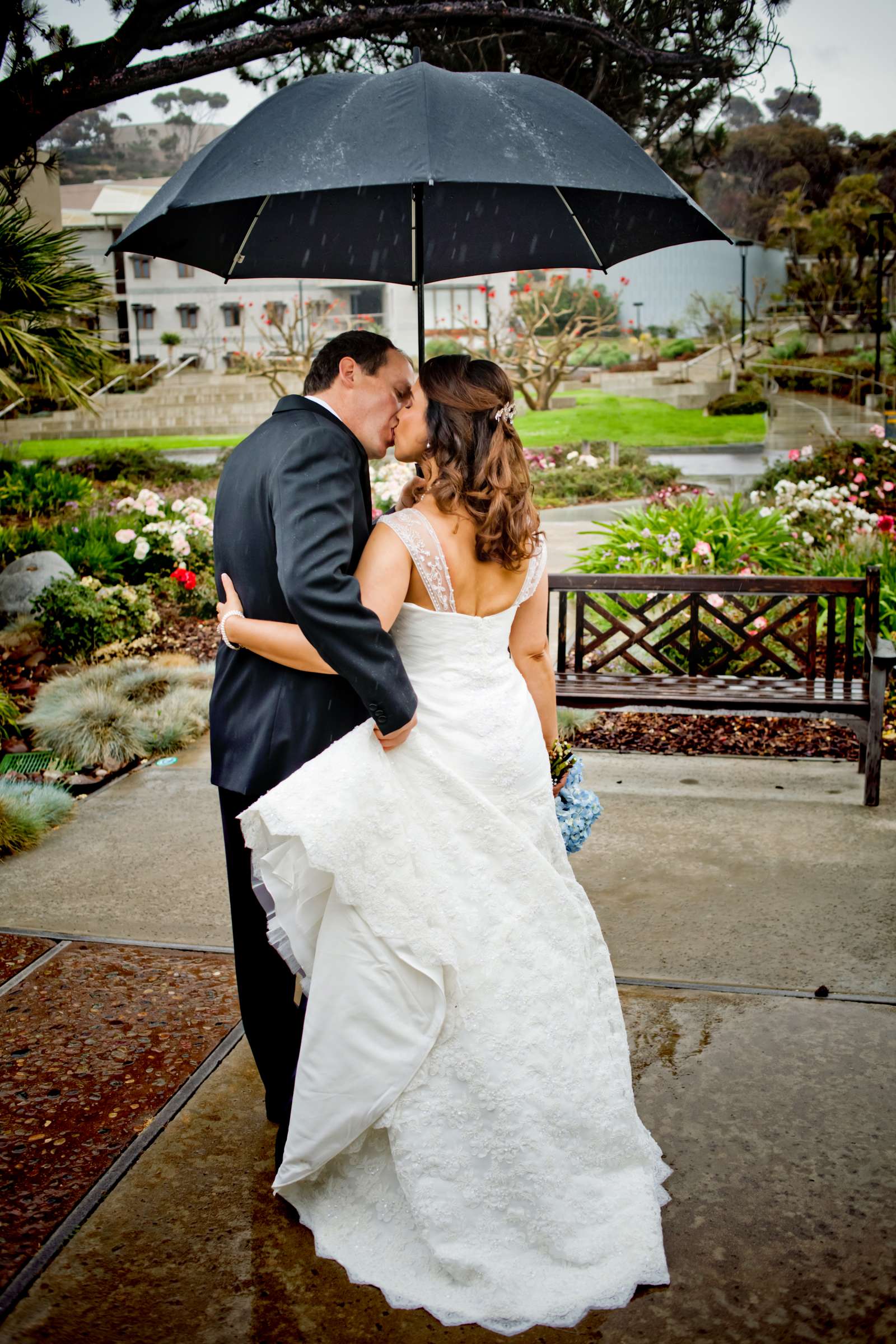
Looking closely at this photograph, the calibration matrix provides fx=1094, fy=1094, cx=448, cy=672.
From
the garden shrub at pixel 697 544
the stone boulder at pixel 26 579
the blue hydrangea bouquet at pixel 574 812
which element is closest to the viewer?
the blue hydrangea bouquet at pixel 574 812

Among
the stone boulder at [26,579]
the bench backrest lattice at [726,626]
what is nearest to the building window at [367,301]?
the stone boulder at [26,579]

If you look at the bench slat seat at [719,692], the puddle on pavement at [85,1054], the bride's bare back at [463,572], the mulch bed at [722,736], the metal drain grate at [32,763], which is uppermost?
the bride's bare back at [463,572]

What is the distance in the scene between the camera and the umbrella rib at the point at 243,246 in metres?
3.17

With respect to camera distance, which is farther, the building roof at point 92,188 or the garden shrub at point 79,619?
the building roof at point 92,188

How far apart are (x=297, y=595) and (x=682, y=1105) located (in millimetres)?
1674

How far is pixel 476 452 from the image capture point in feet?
7.84

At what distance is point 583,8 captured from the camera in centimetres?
881

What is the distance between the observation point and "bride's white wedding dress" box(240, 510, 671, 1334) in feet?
7.30

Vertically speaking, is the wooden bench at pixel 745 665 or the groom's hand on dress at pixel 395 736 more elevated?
the groom's hand on dress at pixel 395 736

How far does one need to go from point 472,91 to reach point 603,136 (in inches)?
13.2

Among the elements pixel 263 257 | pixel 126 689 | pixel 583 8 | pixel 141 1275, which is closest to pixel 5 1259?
pixel 141 1275

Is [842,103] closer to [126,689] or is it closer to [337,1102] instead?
[126,689]

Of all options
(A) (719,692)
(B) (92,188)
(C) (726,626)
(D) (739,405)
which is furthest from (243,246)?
(B) (92,188)

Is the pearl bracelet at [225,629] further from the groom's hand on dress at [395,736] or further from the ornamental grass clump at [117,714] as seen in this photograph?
the ornamental grass clump at [117,714]
